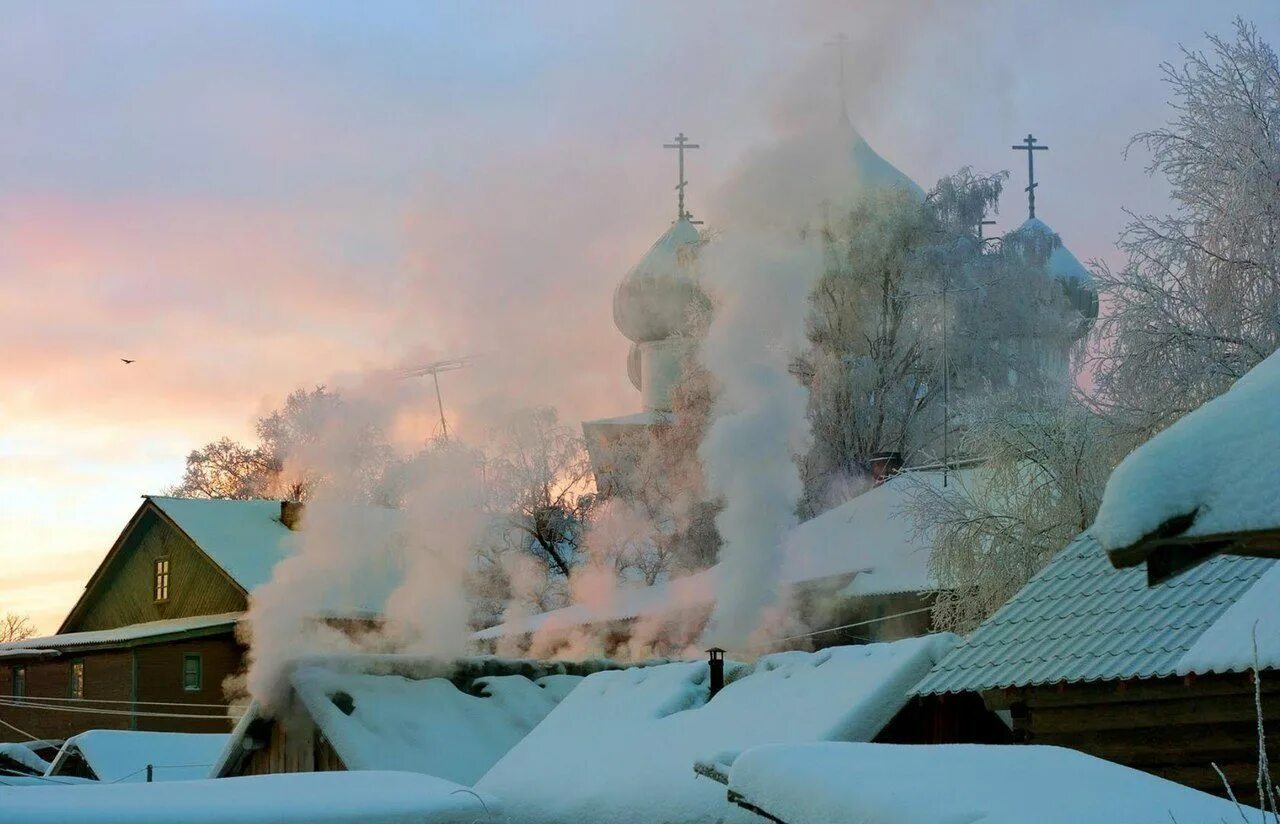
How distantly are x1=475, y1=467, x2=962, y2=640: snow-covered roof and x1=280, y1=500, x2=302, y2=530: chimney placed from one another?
37.4ft

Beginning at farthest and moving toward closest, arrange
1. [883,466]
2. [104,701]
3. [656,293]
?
1. [656,293]
2. [104,701]
3. [883,466]

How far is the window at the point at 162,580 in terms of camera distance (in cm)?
4109

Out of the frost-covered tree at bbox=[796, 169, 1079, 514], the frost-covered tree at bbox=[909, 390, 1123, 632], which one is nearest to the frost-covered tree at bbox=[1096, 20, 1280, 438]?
the frost-covered tree at bbox=[909, 390, 1123, 632]

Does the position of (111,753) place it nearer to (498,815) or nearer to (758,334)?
(758,334)

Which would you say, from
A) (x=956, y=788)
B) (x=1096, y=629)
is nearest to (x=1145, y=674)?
(x=1096, y=629)

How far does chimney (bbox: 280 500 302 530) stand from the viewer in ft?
133

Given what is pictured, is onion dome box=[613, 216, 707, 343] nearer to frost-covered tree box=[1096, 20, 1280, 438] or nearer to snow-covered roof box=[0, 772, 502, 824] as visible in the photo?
frost-covered tree box=[1096, 20, 1280, 438]

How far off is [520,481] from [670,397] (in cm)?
472

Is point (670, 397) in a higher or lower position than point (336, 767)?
higher

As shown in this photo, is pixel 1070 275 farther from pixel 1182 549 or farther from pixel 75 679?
pixel 1182 549

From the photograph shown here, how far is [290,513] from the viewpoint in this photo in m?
41.0

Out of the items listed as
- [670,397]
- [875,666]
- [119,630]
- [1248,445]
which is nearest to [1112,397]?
[875,666]

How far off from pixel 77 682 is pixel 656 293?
59.7 feet

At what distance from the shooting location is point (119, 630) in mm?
40906
